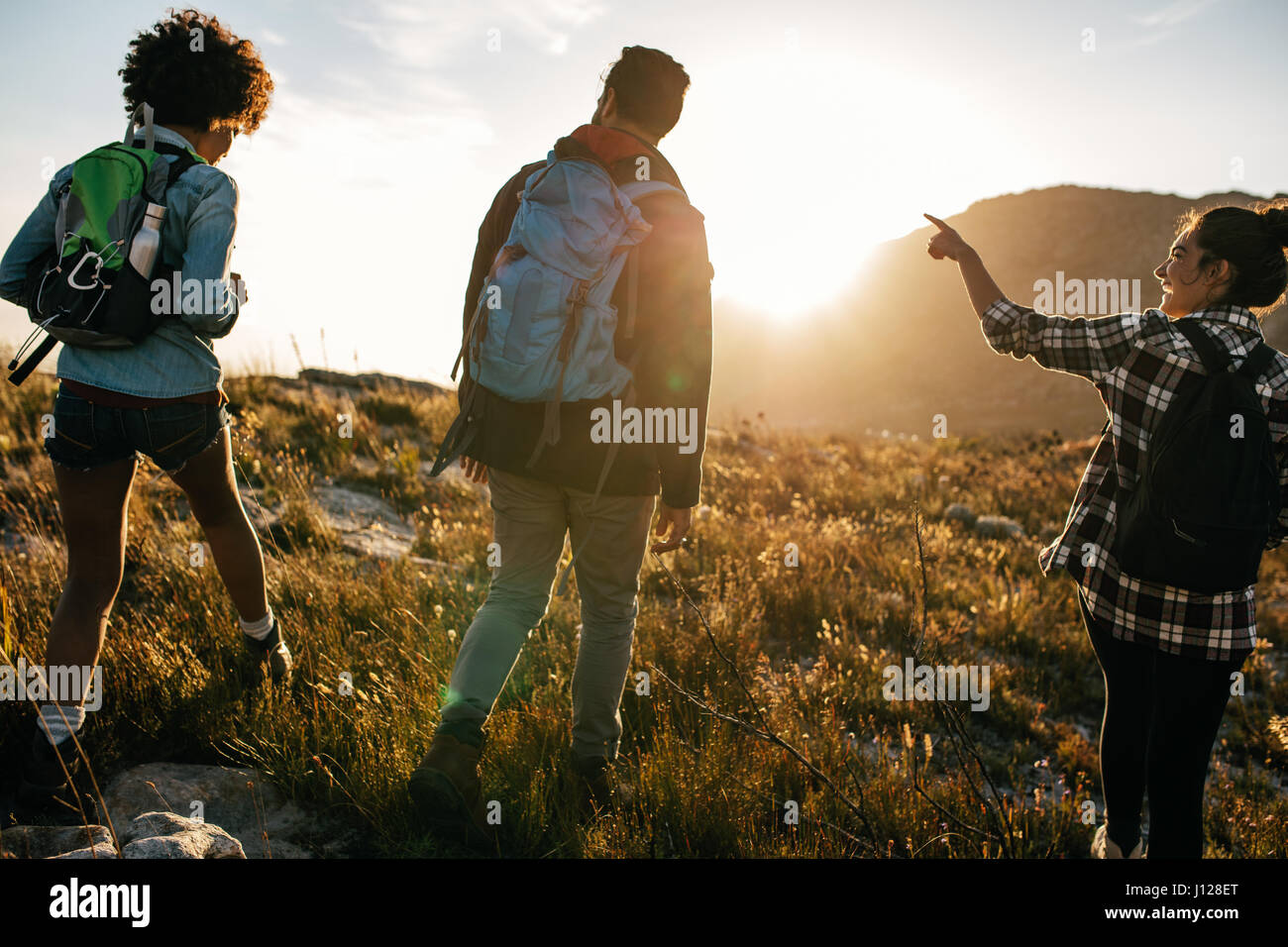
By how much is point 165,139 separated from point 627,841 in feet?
8.49

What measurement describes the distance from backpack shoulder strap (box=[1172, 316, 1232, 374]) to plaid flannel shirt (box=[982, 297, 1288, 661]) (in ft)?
0.05

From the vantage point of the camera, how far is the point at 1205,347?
1.80m

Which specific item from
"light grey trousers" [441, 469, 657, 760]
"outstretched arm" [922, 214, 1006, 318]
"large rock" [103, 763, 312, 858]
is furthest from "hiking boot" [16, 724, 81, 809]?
"outstretched arm" [922, 214, 1006, 318]

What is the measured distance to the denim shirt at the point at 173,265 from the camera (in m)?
2.07

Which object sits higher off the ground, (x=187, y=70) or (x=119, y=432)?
(x=187, y=70)

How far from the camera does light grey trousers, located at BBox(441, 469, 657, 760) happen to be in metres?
2.13

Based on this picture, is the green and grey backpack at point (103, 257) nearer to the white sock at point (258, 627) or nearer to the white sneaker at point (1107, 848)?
the white sock at point (258, 627)

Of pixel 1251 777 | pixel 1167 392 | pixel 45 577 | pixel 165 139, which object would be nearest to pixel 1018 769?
pixel 1251 777

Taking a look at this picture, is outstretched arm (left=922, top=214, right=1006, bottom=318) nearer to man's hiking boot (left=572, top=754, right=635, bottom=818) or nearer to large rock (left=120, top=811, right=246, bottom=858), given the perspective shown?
man's hiking boot (left=572, top=754, right=635, bottom=818)

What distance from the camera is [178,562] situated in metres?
3.57

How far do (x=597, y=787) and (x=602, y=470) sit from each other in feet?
3.55

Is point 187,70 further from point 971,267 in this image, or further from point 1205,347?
point 1205,347

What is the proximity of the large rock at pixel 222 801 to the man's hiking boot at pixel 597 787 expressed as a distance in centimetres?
85

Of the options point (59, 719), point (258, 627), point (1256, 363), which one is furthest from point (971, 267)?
point (59, 719)
